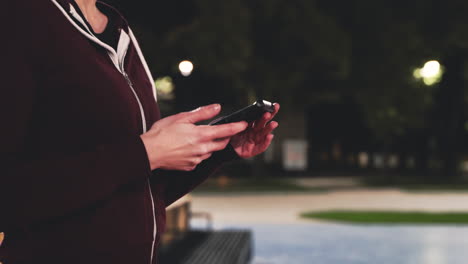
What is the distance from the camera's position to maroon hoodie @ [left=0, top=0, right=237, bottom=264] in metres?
1.29

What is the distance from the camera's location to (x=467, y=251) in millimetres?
11453

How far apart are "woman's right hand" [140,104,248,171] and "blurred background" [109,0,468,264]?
7350 mm

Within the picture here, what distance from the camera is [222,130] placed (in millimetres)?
1470

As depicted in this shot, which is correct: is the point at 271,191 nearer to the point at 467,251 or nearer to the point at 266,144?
the point at 467,251

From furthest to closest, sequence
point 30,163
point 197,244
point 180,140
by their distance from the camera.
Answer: point 197,244, point 180,140, point 30,163

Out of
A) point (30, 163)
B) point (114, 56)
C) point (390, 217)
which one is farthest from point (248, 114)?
point (390, 217)

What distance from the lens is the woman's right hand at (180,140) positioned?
140 centimetres

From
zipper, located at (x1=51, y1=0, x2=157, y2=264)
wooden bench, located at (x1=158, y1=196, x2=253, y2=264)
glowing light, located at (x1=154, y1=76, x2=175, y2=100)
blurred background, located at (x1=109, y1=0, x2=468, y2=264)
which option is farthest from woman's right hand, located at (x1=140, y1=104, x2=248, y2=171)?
glowing light, located at (x1=154, y1=76, x2=175, y2=100)

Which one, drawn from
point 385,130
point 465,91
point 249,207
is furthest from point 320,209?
point 465,91

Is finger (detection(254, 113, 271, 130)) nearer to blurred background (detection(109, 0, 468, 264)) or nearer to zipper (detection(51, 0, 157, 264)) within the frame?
zipper (detection(51, 0, 157, 264))

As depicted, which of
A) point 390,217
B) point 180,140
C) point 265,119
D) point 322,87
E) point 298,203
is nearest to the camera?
point 180,140

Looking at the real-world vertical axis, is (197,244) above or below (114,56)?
below

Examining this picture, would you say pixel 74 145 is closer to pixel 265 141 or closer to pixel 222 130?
pixel 222 130

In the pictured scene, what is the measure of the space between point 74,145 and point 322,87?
37904mm
